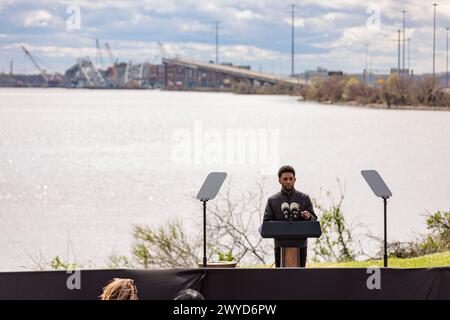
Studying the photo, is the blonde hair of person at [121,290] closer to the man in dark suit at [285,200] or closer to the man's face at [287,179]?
the man in dark suit at [285,200]

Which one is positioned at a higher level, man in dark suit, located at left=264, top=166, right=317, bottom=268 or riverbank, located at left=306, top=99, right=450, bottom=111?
riverbank, located at left=306, top=99, right=450, bottom=111

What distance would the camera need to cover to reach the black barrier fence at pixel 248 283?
7895mm

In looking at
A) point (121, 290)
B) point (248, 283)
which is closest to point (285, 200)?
point (248, 283)

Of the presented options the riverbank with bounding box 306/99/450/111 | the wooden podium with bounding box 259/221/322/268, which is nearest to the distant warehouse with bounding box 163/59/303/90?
the riverbank with bounding box 306/99/450/111

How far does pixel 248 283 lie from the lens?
807cm

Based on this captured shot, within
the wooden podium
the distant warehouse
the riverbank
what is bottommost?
the wooden podium

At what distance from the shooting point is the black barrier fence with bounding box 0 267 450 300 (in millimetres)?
7895

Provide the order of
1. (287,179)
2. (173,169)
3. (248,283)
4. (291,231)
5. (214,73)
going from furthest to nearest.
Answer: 1. (214,73)
2. (173,169)
3. (287,179)
4. (291,231)
5. (248,283)

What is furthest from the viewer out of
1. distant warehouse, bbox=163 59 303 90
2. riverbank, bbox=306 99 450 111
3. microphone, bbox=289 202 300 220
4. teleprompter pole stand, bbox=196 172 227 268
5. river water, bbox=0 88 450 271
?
distant warehouse, bbox=163 59 303 90

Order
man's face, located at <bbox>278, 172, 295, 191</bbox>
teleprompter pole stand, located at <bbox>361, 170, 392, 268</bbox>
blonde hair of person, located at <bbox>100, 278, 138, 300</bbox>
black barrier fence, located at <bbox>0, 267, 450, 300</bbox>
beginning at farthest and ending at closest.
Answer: man's face, located at <bbox>278, 172, 295, 191</bbox> < teleprompter pole stand, located at <bbox>361, 170, 392, 268</bbox> < black barrier fence, located at <bbox>0, 267, 450, 300</bbox> < blonde hair of person, located at <bbox>100, 278, 138, 300</bbox>

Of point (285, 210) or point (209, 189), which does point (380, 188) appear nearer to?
point (285, 210)

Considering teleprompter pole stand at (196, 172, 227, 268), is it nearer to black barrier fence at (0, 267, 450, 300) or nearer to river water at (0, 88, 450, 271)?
black barrier fence at (0, 267, 450, 300)
